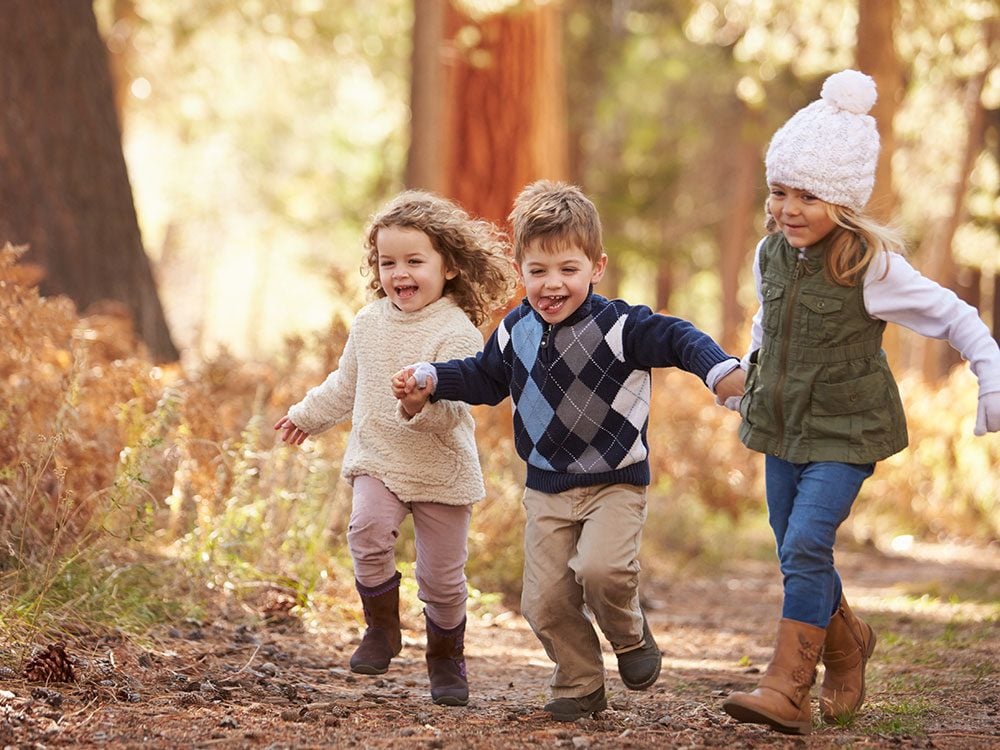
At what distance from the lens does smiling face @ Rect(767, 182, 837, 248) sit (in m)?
4.09

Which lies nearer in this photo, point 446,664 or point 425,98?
point 446,664

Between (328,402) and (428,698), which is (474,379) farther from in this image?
(428,698)

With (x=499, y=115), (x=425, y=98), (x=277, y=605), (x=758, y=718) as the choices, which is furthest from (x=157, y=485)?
(x=499, y=115)

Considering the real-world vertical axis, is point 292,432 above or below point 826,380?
below

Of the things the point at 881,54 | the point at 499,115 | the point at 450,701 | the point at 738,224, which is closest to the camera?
the point at 450,701

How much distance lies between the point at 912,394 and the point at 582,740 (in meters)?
8.29

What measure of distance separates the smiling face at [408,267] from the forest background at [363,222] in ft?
3.73

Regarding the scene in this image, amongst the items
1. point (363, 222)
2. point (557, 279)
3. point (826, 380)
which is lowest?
point (826, 380)

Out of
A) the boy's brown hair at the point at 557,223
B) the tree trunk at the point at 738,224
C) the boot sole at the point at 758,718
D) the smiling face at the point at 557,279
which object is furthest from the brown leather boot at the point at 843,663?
the tree trunk at the point at 738,224

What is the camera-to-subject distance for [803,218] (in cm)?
410

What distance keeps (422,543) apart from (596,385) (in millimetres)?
908

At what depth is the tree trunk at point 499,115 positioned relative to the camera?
11172 millimetres

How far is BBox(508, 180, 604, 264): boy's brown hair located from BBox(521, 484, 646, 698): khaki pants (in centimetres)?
76

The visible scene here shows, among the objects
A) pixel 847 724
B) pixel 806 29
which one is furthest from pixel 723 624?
pixel 806 29
